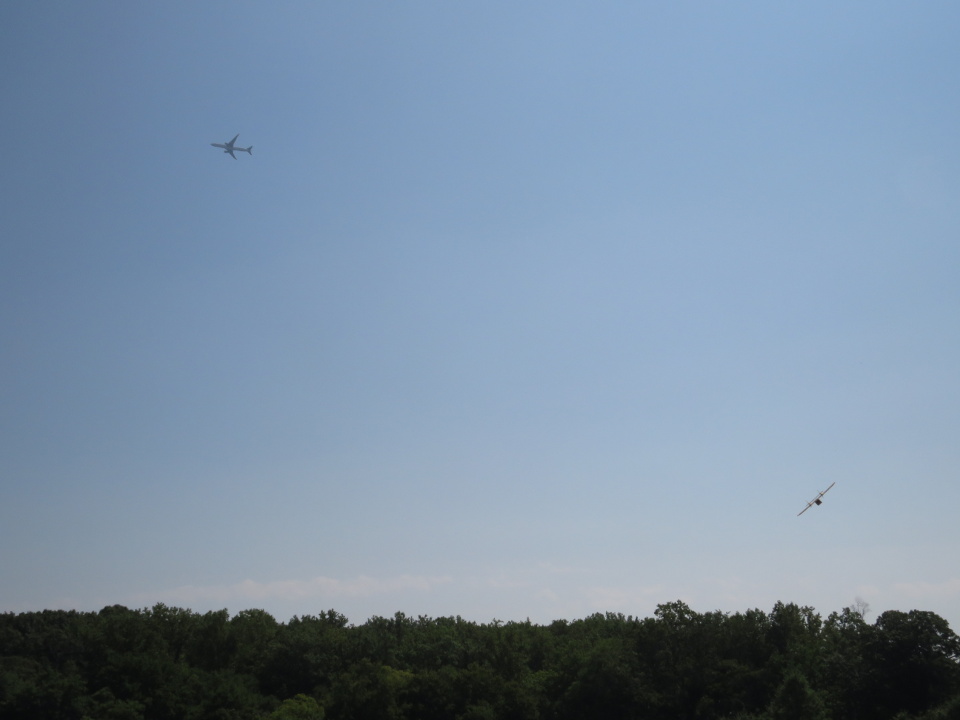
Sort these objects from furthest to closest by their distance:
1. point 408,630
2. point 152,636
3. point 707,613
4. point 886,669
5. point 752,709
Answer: point 408,630 → point 152,636 → point 707,613 → point 752,709 → point 886,669

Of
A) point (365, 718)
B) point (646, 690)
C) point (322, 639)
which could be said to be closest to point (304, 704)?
point (365, 718)

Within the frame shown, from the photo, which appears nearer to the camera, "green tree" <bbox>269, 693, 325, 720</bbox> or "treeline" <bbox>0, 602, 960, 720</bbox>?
"treeline" <bbox>0, 602, 960, 720</bbox>

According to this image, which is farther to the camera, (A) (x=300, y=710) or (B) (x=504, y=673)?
(B) (x=504, y=673)

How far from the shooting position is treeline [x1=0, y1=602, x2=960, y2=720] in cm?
5119

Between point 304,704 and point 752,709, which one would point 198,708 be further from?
point 752,709

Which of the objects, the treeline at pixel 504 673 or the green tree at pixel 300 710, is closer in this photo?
the treeline at pixel 504 673

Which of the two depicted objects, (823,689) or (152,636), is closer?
(823,689)

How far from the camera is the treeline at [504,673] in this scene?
51.2m

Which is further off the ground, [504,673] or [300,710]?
[504,673]

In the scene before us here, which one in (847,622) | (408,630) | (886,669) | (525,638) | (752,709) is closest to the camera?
(886,669)

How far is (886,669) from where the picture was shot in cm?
5141

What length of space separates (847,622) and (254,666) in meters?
52.0

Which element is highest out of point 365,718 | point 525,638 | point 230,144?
point 230,144

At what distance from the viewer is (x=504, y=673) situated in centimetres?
6962
